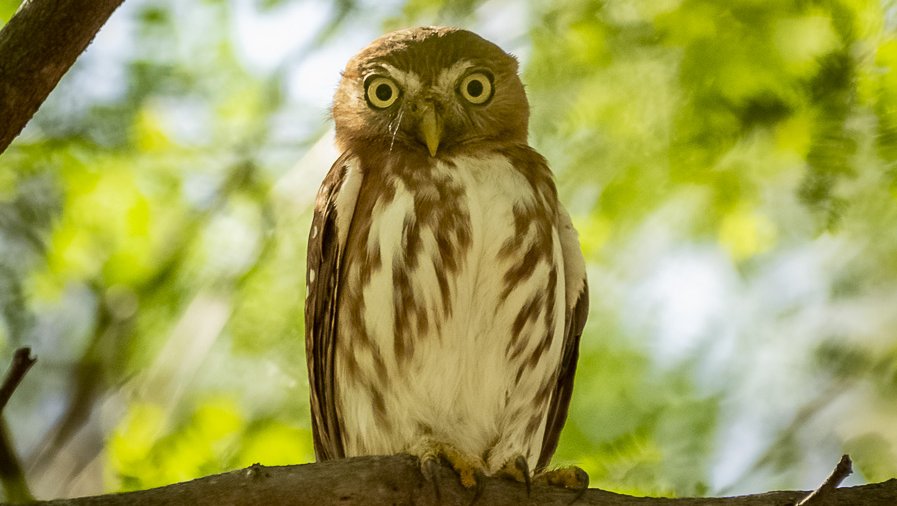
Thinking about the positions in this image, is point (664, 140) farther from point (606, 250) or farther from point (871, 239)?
point (871, 239)

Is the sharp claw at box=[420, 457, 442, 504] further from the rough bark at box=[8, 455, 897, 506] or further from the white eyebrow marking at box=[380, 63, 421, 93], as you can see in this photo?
the white eyebrow marking at box=[380, 63, 421, 93]

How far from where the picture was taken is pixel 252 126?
16.8ft

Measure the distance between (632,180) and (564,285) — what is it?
3.06ft

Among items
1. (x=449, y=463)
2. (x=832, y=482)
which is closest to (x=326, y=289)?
(x=449, y=463)

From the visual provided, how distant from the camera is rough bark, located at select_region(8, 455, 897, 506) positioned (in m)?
2.45

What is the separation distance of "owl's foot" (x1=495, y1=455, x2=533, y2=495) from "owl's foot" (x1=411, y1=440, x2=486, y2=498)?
0.34 ft

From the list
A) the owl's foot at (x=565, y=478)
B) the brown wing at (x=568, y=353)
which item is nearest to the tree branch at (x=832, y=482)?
the owl's foot at (x=565, y=478)

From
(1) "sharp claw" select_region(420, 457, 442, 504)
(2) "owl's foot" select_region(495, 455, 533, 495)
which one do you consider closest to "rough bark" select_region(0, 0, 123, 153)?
(1) "sharp claw" select_region(420, 457, 442, 504)

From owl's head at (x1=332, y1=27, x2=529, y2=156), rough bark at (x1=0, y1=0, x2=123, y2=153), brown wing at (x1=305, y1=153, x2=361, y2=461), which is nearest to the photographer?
rough bark at (x1=0, y1=0, x2=123, y2=153)

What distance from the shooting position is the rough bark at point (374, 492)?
2447 millimetres

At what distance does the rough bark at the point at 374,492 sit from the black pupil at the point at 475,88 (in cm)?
154

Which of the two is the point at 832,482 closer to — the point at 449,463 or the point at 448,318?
the point at 449,463

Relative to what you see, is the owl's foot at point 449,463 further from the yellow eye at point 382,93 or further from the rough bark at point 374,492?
the yellow eye at point 382,93

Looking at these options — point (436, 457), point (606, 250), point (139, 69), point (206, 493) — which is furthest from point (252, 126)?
point (206, 493)
